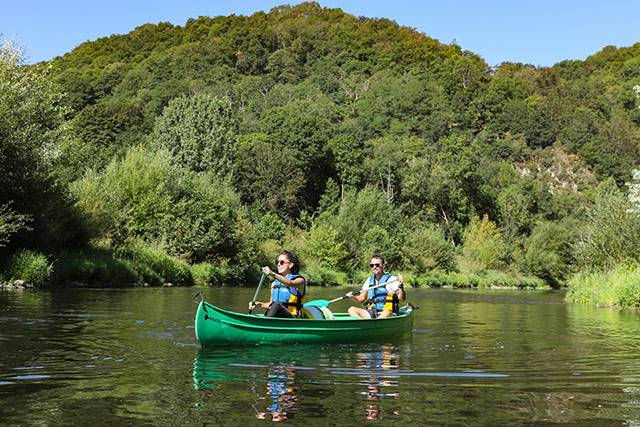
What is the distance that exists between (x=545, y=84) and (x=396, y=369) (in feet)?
354

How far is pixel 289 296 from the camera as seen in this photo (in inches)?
524

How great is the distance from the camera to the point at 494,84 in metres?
103

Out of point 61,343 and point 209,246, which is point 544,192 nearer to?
point 209,246

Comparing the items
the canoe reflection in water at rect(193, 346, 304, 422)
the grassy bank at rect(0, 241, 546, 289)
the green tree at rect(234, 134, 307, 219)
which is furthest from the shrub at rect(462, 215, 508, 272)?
the canoe reflection in water at rect(193, 346, 304, 422)

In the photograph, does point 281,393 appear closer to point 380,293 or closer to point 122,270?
point 380,293

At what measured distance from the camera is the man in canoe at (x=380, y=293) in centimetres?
1549

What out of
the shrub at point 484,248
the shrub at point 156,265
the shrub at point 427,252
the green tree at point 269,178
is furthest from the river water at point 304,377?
the shrub at point 484,248

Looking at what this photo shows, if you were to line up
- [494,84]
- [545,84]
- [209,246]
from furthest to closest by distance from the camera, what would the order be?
[545,84] → [494,84] → [209,246]

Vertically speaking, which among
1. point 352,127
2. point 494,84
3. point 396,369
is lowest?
point 396,369

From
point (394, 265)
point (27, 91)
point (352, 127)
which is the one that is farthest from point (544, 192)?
point (27, 91)

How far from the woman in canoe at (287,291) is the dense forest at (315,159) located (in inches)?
565

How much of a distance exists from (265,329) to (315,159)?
60903 mm

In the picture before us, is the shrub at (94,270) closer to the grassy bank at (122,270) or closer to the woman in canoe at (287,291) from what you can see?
the grassy bank at (122,270)

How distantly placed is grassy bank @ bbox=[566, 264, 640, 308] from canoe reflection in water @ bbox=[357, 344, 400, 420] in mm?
14752
